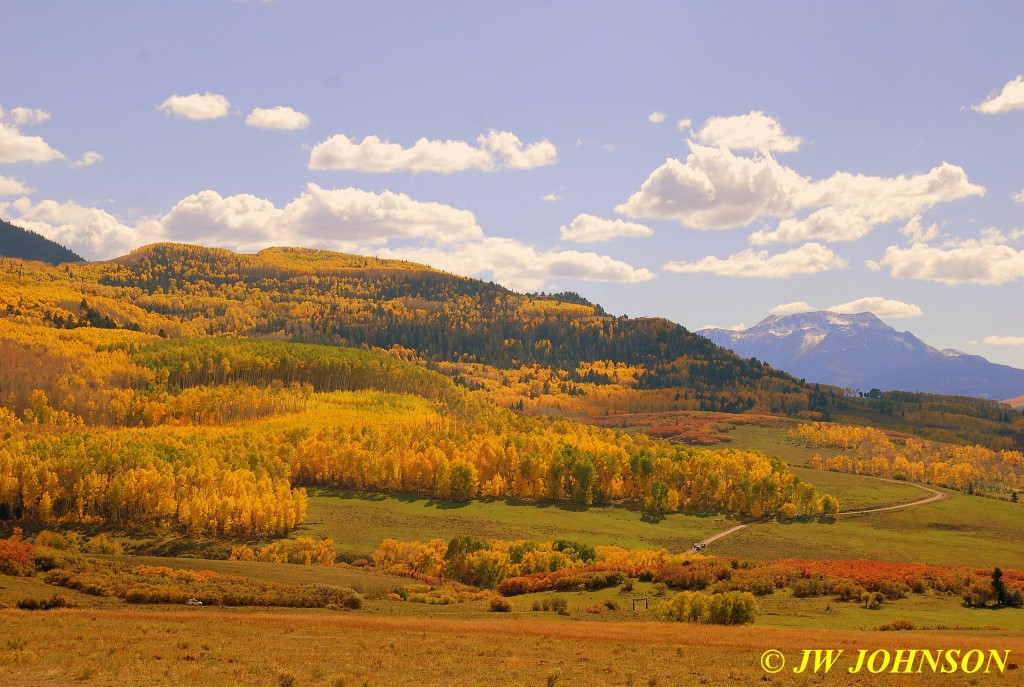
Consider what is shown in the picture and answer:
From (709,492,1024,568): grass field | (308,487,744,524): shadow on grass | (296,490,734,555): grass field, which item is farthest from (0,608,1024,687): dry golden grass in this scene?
(308,487,744,524): shadow on grass

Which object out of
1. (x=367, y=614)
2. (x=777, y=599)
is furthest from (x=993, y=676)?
(x=367, y=614)

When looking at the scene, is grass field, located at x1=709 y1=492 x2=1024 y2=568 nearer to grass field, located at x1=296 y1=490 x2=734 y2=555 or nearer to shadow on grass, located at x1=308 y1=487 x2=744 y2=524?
grass field, located at x1=296 y1=490 x2=734 y2=555

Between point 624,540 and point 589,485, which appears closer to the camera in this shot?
point 624,540

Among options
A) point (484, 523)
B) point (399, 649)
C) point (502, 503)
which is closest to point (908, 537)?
point (484, 523)

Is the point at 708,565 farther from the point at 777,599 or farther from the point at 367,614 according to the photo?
the point at 367,614

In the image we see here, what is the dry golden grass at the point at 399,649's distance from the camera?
4347 cm

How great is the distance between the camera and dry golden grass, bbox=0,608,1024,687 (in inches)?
1711

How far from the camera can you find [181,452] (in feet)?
584

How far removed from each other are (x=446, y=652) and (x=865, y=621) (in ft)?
113

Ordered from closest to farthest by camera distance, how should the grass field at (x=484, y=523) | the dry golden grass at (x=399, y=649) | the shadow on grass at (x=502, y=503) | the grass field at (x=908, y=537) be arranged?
the dry golden grass at (x=399, y=649), the grass field at (x=908, y=537), the grass field at (x=484, y=523), the shadow on grass at (x=502, y=503)

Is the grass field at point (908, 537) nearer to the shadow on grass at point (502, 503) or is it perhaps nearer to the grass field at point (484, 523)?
the grass field at point (484, 523)

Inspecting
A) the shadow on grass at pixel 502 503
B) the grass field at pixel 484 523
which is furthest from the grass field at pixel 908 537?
the shadow on grass at pixel 502 503

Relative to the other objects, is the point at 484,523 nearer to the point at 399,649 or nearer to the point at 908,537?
the point at 908,537

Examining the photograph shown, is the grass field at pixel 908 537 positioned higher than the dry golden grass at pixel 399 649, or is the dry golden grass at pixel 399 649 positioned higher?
the dry golden grass at pixel 399 649
